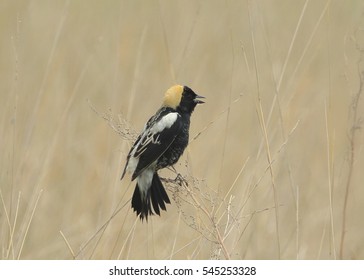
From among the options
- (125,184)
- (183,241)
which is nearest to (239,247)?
(183,241)

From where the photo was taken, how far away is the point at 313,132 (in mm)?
5816

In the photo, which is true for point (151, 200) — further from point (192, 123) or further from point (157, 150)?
point (192, 123)

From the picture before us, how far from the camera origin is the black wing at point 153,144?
11.2 ft

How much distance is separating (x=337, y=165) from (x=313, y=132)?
0.41 metres

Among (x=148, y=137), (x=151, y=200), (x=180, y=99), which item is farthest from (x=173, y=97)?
(x=151, y=200)

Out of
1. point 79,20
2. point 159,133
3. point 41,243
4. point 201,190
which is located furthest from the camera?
point 79,20

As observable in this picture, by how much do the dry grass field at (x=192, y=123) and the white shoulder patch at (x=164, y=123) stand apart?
39cm

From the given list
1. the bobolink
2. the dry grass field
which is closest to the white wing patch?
the bobolink

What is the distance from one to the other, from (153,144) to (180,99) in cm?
47

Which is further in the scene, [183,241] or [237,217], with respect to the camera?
[183,241]

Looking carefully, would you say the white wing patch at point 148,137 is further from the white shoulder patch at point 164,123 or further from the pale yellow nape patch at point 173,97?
the pale yellow nape patch at point 173,97

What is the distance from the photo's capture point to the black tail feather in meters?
3.58

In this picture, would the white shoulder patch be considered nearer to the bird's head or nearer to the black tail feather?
the bird's head
